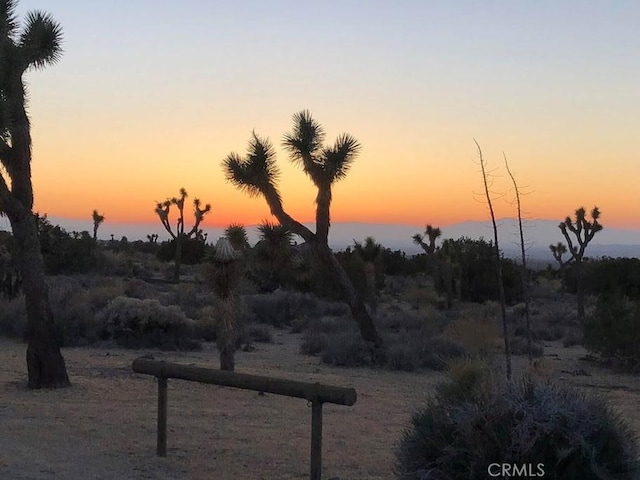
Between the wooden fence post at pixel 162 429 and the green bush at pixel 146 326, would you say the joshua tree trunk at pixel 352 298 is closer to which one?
the green bush at pixel 146 326

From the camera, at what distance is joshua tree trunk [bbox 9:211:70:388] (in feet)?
40.0

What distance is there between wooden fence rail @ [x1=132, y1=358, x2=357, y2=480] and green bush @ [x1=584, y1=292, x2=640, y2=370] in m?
12.1

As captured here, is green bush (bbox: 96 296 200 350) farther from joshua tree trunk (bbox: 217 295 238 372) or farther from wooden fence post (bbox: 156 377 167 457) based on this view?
wooden fence post (bbox: 156 377 167 457)

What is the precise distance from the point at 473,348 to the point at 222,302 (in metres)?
6.78

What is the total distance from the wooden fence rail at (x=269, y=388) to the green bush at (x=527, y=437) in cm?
96

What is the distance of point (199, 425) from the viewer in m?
10.0

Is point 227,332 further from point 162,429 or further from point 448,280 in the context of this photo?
point 448,280

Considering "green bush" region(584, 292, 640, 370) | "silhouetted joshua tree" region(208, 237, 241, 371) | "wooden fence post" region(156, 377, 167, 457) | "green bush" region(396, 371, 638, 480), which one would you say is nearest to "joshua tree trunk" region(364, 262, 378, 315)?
"green bush" region(584, 292, 640, 370)

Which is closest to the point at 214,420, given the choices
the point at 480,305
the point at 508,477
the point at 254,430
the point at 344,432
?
the point at 254,430

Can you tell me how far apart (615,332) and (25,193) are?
12522 millimetres

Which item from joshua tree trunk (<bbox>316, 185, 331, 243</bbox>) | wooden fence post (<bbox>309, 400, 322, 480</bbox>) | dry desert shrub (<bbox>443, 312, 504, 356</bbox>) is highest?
joshua tree trunk (<bbox>316, 185, 331, 243</bbox>)

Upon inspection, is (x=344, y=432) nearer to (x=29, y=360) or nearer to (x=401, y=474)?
(x=401, y=474)

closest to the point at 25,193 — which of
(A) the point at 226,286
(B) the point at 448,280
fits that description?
(A) the point at 226,286

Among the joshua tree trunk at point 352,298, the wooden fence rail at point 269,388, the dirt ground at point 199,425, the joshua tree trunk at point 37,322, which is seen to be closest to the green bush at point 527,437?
the wooden fence rail at point 269,388
